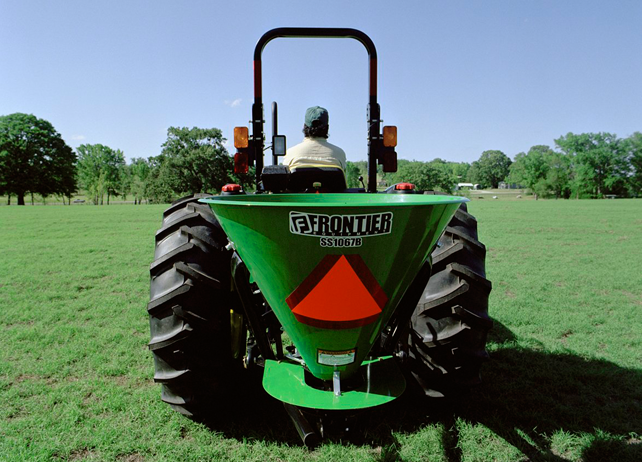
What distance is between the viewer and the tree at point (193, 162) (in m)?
49.1

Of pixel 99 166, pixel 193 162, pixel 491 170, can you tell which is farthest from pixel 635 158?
pixel 99 166

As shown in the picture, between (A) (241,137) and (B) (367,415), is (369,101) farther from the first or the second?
(B) (367,415)

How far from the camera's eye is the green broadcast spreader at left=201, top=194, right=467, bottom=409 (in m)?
1.50

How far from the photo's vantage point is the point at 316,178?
10.7ft

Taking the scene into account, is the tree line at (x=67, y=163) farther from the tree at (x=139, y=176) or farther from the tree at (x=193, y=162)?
the tree at (x=139, y=176)

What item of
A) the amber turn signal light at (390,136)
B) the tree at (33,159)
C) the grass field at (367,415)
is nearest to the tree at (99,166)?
the tree at (33,159)

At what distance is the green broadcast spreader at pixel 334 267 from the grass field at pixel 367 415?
1.18ft

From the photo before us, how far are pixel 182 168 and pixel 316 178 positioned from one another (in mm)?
50139

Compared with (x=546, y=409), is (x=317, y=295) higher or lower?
higher

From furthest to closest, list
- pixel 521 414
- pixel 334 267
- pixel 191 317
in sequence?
1. pixel 521 414
2. pixel 191 317
3. pixel 334 267

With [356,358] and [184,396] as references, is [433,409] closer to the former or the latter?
[356,358]

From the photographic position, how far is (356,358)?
1.86 m

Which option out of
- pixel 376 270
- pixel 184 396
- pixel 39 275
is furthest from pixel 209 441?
pixel 39 275

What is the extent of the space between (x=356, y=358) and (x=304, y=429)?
0.42 meters
